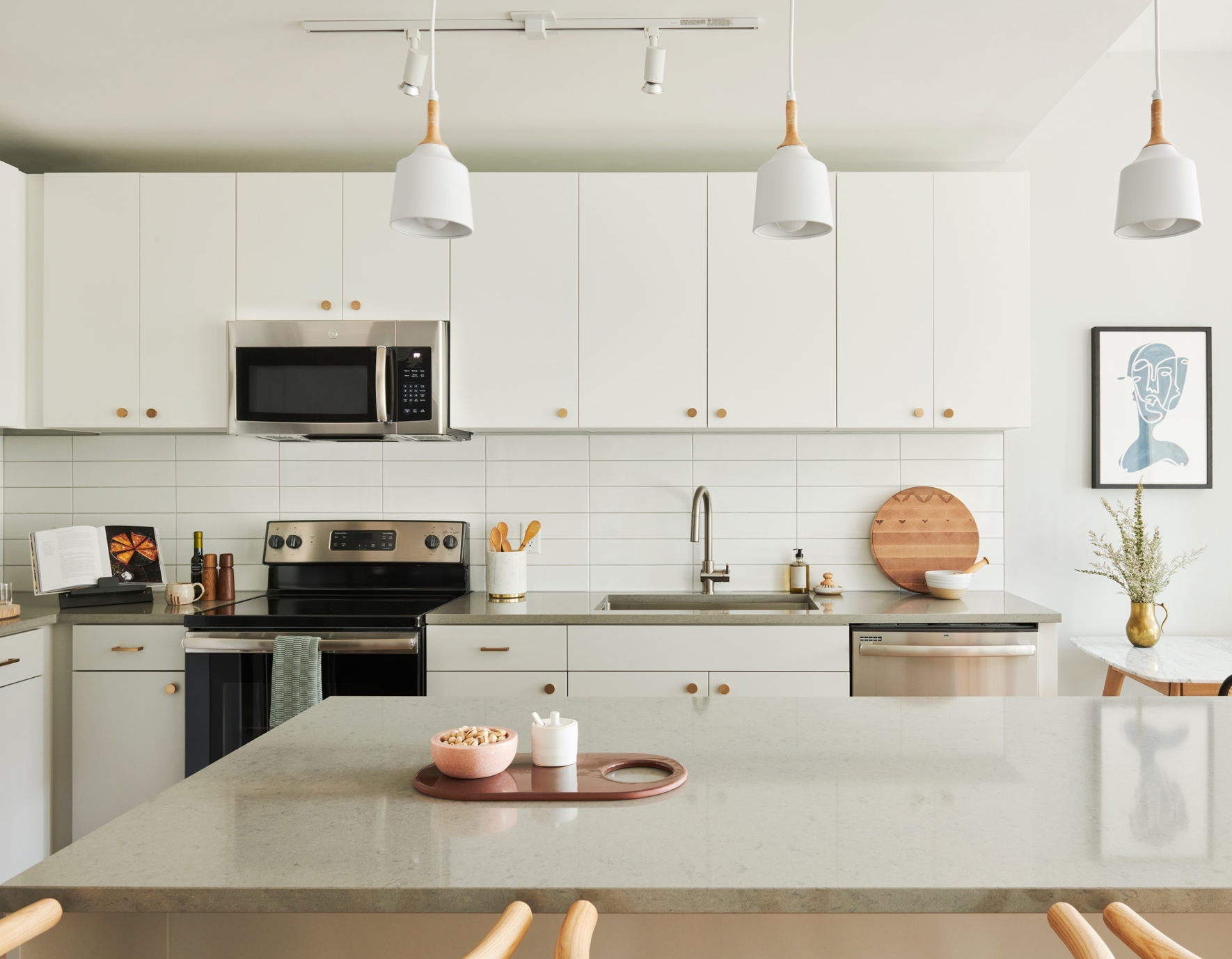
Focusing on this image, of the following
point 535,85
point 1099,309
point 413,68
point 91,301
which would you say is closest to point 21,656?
point 91,301

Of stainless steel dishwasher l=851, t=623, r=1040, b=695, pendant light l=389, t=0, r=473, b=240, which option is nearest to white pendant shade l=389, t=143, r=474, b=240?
pendant light l=389, t=0, r=473, b=240

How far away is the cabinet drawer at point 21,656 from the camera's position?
2.65 metres

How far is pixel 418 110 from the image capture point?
283 cm

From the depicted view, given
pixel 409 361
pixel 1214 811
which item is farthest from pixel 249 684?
pixel 1214 811

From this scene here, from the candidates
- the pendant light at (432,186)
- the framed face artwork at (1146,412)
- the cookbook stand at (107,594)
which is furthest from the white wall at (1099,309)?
the cookbook stand at (107,594)

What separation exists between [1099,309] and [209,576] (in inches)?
142

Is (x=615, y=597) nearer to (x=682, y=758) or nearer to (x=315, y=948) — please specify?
(x=682, y=758)

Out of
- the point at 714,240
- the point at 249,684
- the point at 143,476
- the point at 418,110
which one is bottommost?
the point at 249,684

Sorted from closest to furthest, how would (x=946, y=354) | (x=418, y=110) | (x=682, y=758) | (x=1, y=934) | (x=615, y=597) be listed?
(x=1, y=934)
(x=682, y=758)
(x=418, y=110)
(x=946, y=354)
(x=615, y=597)

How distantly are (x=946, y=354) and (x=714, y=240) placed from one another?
913mm

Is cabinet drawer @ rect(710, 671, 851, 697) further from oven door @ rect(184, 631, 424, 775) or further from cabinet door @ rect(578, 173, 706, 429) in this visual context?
oven door @ rect(184, 631, 424, 775)

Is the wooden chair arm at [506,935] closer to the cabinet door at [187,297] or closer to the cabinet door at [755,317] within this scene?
the cabinet door at [755,317]

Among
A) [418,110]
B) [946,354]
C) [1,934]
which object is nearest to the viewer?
[1,934]

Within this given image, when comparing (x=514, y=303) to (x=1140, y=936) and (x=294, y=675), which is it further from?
(x=1140, y=936)
